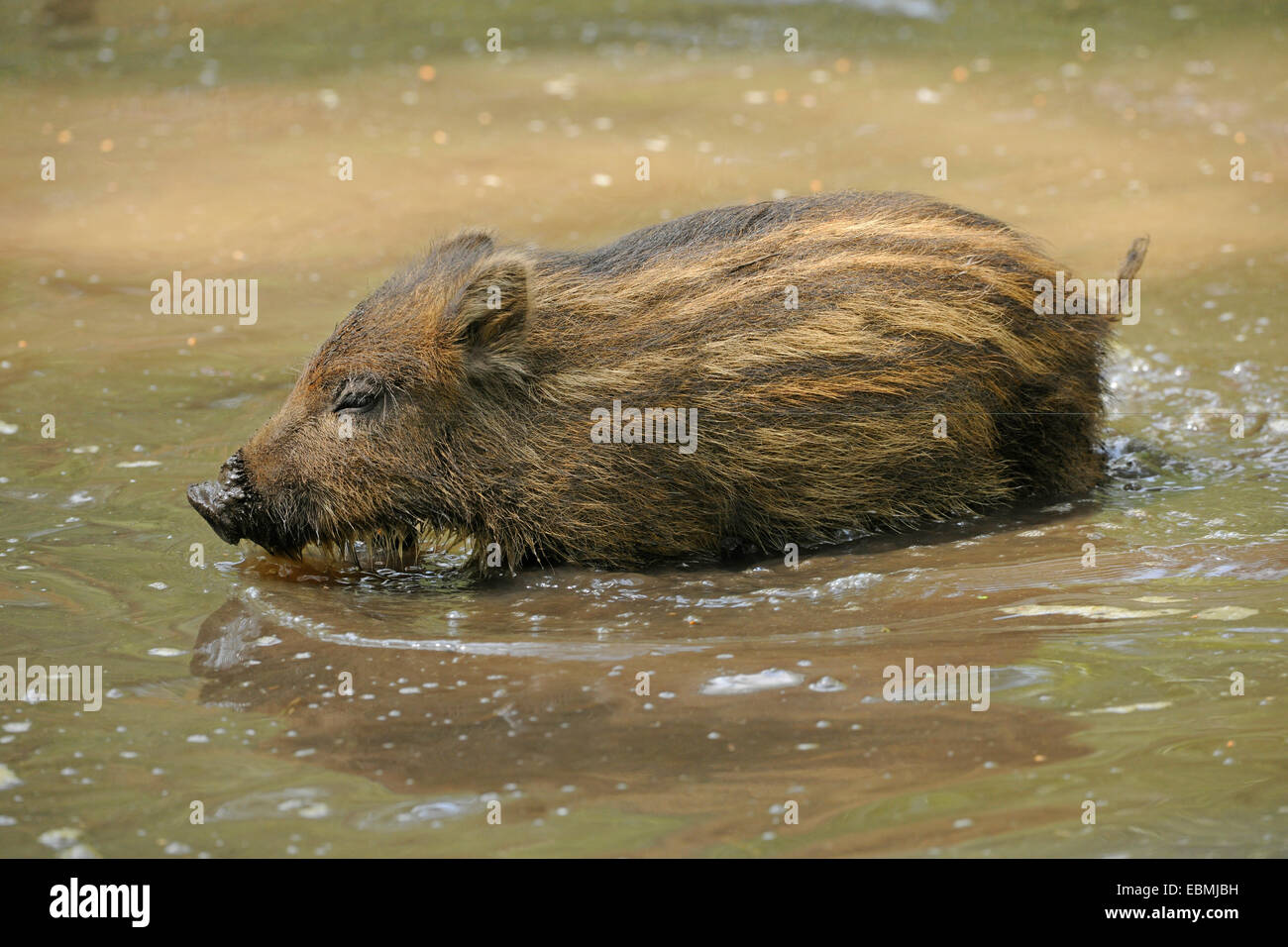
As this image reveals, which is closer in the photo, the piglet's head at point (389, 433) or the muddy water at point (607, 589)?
the muddy water at point (607, 589)

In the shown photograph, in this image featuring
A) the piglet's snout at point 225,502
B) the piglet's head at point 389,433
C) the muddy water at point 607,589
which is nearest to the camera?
the muddy water at point 607,589

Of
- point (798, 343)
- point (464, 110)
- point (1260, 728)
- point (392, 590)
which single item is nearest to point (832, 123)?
point (464, 110)

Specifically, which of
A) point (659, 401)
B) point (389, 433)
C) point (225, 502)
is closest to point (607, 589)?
point (659, 401)

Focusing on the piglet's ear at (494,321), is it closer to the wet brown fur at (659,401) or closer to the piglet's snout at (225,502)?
the wet brown fur at (659,401)

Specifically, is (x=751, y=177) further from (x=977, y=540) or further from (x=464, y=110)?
(x=977, y=540)

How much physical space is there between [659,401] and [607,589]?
80cm

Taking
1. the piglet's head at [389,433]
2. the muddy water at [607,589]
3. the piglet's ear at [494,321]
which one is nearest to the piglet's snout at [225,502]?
the piglet's head at [389,433]

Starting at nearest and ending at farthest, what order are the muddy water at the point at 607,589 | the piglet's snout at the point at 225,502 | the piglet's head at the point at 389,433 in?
the muddy water at the point at 607,589
the piglet's snout at the point at 225,502
the piglet's head at the point at 389,433

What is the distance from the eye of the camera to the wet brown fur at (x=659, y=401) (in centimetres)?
614

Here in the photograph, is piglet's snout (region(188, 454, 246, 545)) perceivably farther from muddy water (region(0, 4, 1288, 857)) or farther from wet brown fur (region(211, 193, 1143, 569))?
muddy water (region(0, 4, 1288, 857))

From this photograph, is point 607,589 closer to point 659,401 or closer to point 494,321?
point 659,401

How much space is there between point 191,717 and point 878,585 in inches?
103

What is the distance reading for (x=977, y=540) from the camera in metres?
6.32

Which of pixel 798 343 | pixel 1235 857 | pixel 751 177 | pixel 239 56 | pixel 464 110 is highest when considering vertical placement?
pixel 239 56
